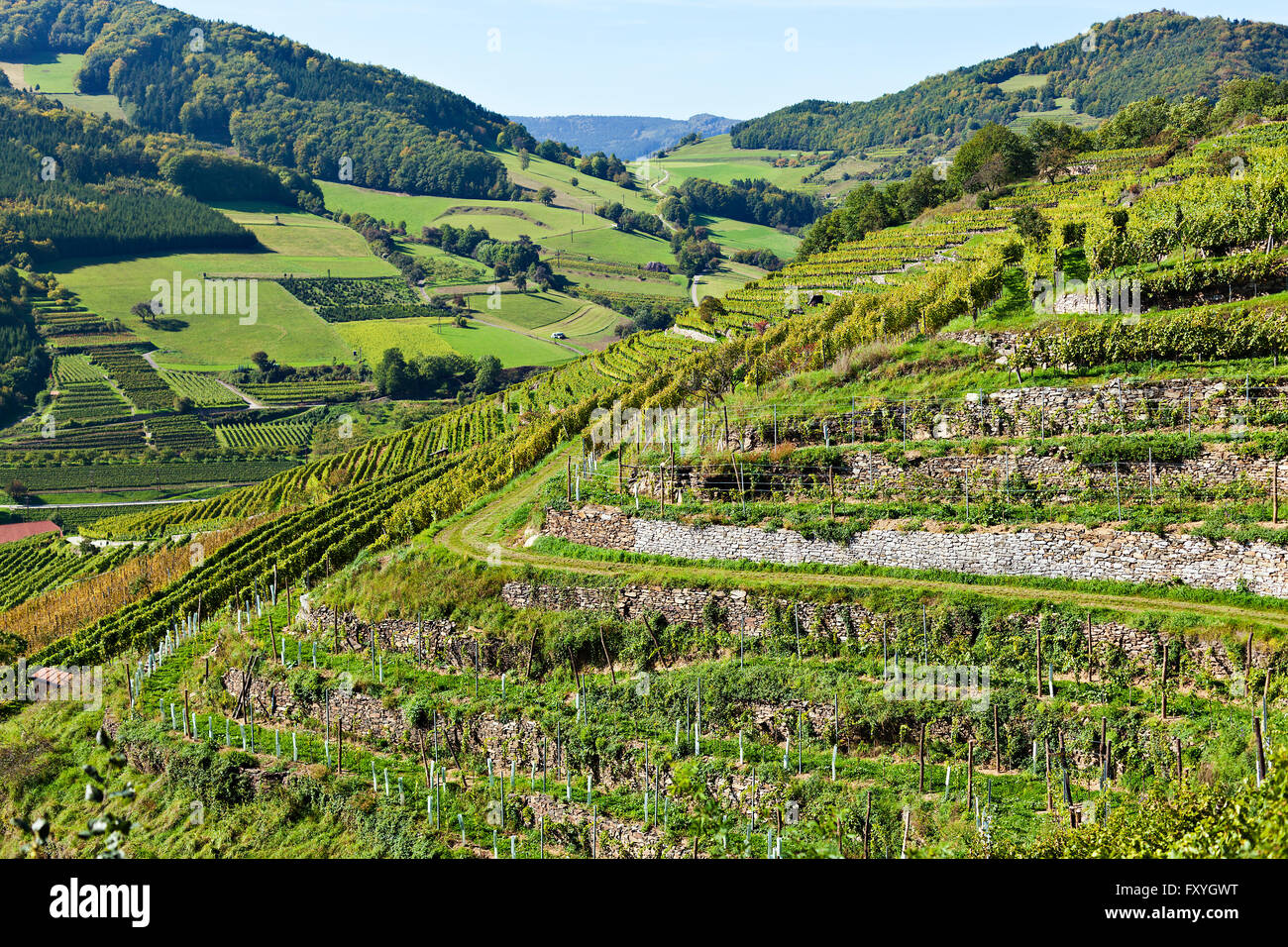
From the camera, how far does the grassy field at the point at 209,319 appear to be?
487 feet

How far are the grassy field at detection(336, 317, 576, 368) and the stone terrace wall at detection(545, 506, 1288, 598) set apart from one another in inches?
4301

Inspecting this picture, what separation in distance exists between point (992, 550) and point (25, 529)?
91598 millimetres

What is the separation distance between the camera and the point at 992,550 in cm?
2753

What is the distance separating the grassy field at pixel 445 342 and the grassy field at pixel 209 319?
383 centimetres

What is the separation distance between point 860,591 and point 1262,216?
27814 mm

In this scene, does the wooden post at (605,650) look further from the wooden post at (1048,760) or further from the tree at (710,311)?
the tree at (710,311)

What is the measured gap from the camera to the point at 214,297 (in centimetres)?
16825

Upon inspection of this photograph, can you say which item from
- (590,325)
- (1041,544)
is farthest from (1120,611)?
(590,325)

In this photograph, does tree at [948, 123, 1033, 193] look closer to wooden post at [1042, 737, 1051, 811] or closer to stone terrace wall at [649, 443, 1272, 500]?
stone terrace wall at [649, 443, 1272, 500]

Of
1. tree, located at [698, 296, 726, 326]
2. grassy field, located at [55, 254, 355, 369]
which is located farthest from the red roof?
tree, located at [698, 296, 726, 326]

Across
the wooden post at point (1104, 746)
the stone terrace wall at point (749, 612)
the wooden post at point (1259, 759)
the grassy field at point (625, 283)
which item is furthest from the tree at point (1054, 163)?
the grassy field at point (625, 283)

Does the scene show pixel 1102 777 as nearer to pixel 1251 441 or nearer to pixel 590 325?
pixel 1251 441

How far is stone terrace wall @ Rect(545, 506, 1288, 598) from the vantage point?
24609mm

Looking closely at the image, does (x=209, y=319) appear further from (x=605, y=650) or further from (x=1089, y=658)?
(x=1089, y=658)
